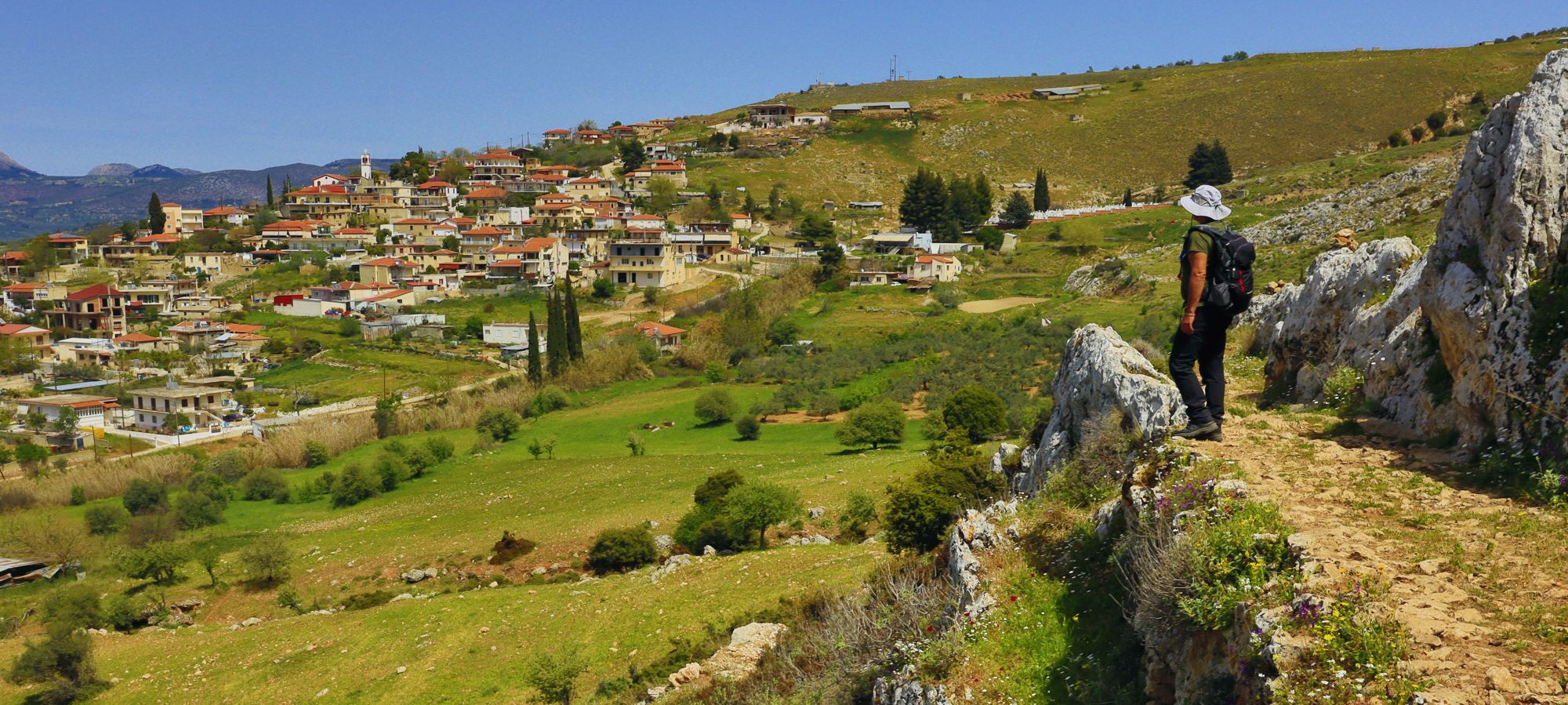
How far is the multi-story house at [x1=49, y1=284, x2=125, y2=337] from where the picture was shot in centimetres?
9438

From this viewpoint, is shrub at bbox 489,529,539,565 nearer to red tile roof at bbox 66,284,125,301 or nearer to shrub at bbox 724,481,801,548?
shrub at bbox 724,481,801,548

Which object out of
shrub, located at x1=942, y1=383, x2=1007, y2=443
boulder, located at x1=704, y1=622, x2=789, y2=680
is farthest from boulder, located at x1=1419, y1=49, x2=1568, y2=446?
shrub, located at x1=942, y1=383, x2=1007, y2=443

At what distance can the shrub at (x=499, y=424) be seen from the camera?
5369cm

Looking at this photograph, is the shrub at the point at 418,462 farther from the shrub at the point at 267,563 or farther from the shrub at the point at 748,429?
the shrub at the point at 748,429

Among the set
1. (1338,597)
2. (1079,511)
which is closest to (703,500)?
(1079,511)

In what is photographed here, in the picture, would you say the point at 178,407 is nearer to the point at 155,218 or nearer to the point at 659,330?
the point at 659,330

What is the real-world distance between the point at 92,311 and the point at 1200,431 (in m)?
110

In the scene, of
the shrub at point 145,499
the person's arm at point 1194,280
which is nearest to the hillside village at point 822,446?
the shrub at point 145,499

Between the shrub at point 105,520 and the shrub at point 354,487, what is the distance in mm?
8464

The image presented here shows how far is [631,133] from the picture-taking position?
171125 millimetres

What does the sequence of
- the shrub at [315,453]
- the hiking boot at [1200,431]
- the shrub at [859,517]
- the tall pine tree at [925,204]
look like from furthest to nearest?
the tall pine tree at [925,204], the shrub at [315,453], the shrub at [859,517], the hiking boot at [1200,431]

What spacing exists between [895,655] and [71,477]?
182 feet

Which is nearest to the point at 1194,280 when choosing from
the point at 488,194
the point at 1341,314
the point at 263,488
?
the point at 1341,314

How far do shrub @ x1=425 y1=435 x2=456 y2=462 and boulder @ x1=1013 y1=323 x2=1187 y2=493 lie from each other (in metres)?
39.3
